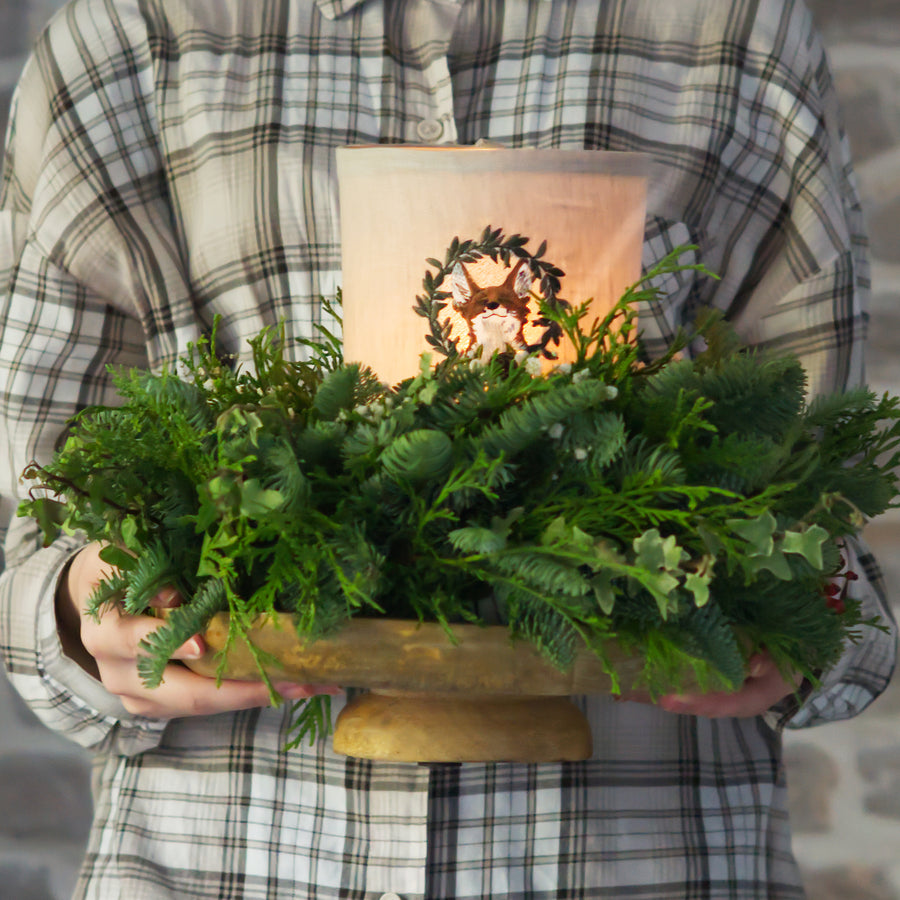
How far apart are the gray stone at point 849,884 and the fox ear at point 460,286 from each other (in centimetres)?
108

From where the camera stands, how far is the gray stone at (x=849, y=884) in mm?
1213

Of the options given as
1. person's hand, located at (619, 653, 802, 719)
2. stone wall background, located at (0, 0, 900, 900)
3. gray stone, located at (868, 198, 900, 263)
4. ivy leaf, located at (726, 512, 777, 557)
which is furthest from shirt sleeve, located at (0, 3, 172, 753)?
gray stone, located at (868, 198, 900, 263)

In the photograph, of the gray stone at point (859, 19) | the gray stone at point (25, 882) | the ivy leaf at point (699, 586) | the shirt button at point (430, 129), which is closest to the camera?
the ivy leaf at point (699, 586)

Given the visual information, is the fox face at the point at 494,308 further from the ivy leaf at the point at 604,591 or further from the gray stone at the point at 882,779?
the gray stone at the point at 882,779

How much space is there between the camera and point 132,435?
1.32 ft

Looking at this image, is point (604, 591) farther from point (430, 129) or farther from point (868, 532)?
point (868, 532)

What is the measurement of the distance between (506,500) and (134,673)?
252mm

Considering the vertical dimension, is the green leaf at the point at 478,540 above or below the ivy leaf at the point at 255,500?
below

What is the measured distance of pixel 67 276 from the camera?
0.71 m

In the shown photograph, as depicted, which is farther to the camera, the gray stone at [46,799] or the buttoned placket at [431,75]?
the gray stone at [46,799]

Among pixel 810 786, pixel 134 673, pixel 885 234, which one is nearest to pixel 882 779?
pixel 810 786

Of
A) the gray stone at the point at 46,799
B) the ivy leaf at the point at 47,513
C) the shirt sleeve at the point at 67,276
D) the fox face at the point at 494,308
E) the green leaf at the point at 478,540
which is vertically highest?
the shirt sleeve at the point at 67,276

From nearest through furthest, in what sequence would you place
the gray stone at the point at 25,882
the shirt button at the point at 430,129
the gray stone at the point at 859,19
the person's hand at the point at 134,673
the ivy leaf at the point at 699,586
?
the ivy leaf at the point at 699,586, the person's hand at the point at 134,673, the shirt button at the point at 430,129, the gray stone at the point at 859,19, the gray stone at the point at 25,882

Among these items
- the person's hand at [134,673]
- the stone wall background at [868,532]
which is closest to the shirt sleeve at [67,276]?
the person's hand at [134,673]
